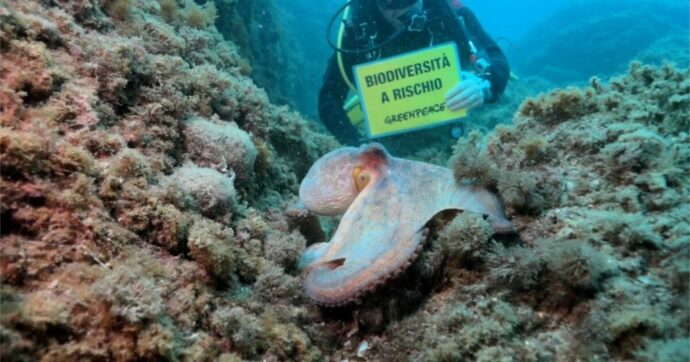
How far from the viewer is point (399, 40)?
7.60 meters

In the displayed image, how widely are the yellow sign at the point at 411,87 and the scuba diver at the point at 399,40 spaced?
748mm

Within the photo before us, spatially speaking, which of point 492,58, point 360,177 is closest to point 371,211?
point 360,177

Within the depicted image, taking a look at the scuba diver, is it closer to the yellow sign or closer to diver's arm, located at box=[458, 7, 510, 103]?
diver's arm, located at box=[458, 7, 510, 103]

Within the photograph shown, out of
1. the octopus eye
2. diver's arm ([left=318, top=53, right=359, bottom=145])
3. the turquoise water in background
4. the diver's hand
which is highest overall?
the octopus eye

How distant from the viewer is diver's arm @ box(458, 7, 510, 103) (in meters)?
7.30

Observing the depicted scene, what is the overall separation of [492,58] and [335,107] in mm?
3070

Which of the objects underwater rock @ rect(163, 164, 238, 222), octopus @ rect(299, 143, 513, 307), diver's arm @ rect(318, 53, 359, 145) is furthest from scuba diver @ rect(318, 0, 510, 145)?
underwater rock @ rect(163, 164, 238, 222)

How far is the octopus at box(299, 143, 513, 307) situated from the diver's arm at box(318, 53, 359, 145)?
184 inches

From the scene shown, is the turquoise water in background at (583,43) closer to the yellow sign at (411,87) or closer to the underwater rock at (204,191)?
the yellow sign at (411,87)

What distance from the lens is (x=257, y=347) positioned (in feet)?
7.34

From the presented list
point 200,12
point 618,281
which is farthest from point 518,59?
point 618,281

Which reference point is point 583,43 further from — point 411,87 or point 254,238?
point 254,238

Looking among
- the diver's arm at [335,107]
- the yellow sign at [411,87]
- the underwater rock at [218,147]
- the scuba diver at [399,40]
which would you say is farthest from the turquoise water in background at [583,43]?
the underwater rock at [218,147]

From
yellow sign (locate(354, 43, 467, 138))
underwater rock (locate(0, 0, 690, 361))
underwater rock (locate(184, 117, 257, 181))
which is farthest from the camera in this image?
yellow sign (locate(354, 43, 467, 138))
